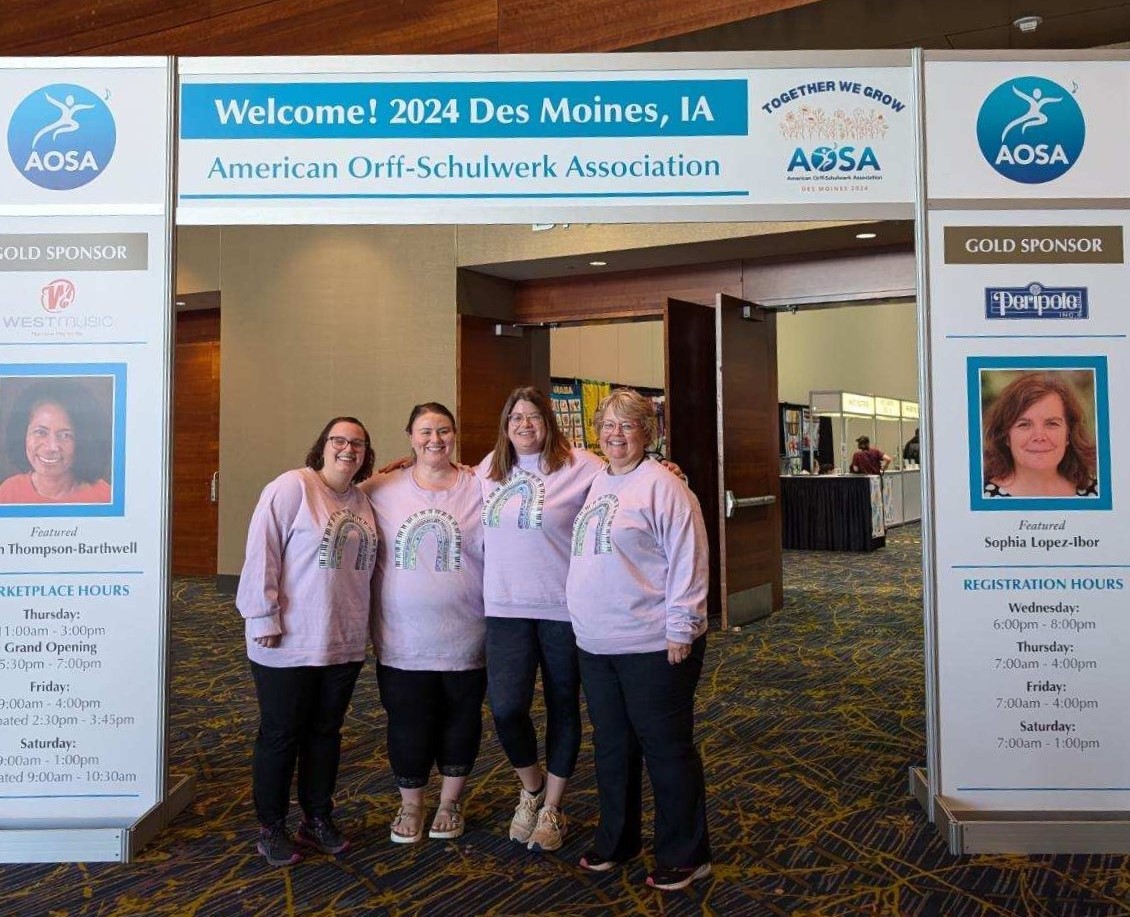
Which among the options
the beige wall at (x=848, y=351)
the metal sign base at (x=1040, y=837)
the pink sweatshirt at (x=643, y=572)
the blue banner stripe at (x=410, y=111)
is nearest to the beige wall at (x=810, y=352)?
the beige wall at (x=848, y=351)

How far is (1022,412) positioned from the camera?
3.00 meters

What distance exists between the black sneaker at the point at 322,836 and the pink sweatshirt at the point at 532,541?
2.85ft

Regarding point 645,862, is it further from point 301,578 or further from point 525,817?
point 301,578

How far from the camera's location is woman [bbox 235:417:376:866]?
108 inches

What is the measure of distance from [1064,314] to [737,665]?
3168mm

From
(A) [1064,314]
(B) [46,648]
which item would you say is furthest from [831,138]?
(B) [46,648]

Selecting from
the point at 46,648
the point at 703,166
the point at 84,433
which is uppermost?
the point at 703,166

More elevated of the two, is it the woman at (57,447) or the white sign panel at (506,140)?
the white sign panel at (506,140)

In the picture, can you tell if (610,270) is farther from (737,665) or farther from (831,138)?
(831,138)

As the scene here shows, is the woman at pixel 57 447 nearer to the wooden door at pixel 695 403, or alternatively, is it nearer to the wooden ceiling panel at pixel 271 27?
the wooden ceiling panel at pixel 271 27

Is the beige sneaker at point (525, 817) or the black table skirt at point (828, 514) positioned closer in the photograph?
the beige sneaker at point (525, 817)

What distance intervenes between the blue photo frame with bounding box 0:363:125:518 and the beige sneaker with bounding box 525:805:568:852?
1.70 m

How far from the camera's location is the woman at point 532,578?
2.80 meters

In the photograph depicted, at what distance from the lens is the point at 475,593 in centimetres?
290
